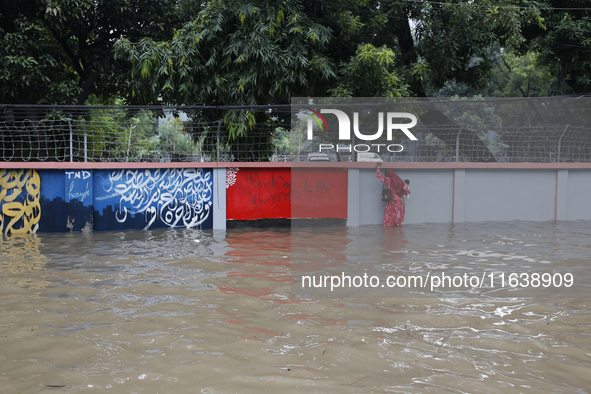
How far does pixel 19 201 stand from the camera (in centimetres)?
734

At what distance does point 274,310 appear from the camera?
11.8 feet

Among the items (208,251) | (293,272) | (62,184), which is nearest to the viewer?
(293,272)

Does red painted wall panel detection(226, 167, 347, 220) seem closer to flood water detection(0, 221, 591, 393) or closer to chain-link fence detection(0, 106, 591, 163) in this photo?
chain-link fence detection(0, 106, 591, 163)

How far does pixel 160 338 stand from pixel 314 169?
18.5 ft

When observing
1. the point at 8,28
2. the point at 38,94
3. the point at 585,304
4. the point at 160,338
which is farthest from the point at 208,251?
the point at 8,28

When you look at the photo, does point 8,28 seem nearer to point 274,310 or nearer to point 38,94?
point 38,94

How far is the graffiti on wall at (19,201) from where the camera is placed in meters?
7.25

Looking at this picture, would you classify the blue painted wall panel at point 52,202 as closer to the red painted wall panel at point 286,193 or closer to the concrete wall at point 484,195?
the red painted wall panel at point 286,193

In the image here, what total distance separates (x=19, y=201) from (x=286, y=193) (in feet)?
14.5

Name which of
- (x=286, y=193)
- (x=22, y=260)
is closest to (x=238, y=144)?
(x=286, y=193)

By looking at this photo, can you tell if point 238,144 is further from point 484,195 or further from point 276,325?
point 276,325

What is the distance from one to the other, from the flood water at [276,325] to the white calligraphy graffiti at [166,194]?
205 centimetres

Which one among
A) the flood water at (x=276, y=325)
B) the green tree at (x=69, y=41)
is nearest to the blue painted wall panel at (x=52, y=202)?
the flood water at (x=276, y=325)

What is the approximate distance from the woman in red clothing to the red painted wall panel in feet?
3.07
